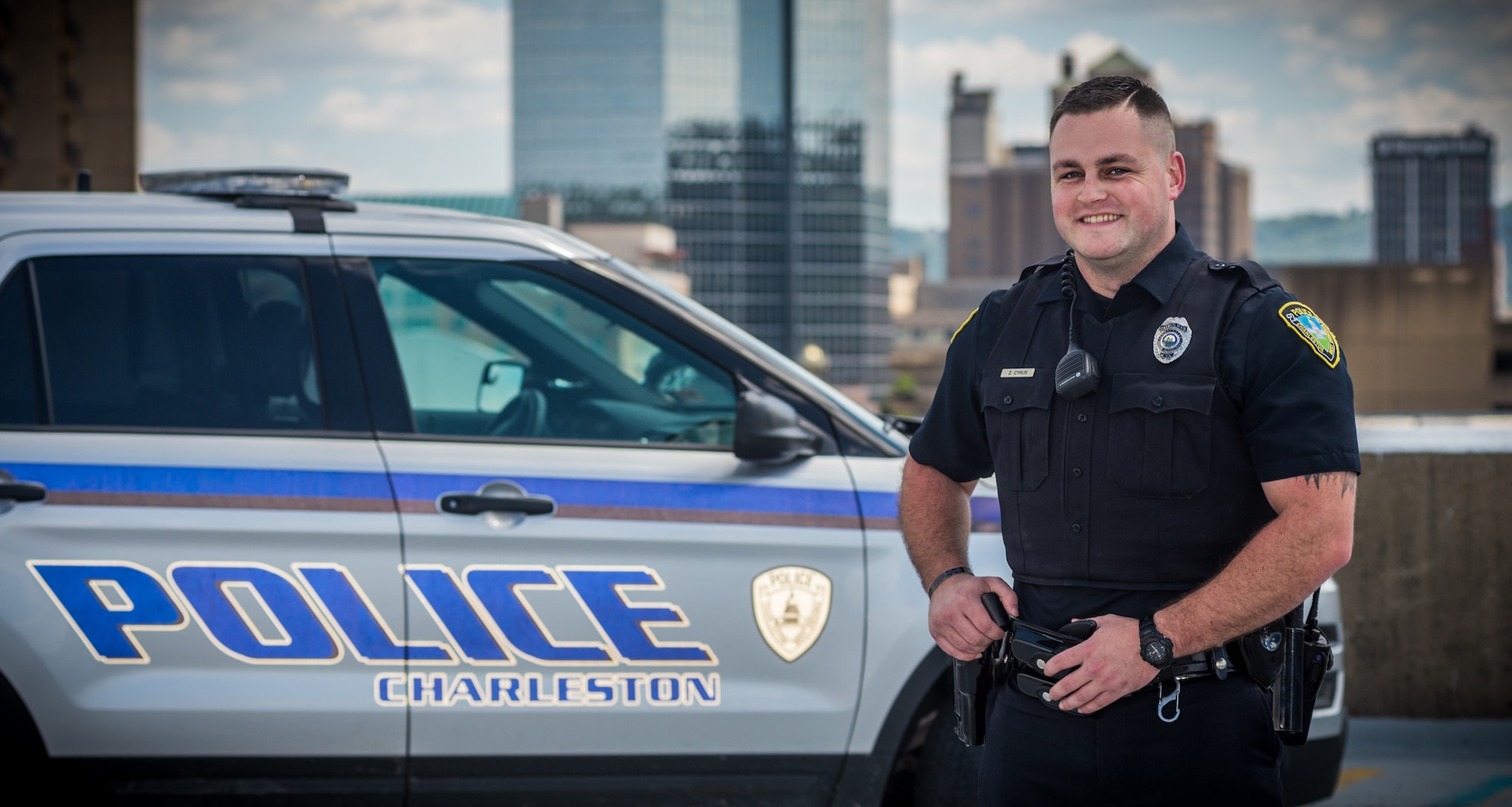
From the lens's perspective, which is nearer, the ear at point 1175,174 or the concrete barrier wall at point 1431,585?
the ear at point 1175,174

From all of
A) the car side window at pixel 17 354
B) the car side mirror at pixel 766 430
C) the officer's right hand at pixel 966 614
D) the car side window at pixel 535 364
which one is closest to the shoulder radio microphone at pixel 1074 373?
the officer's right hand at pixel 966 614

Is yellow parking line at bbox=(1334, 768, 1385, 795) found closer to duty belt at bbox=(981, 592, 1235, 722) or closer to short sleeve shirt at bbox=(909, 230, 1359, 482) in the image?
duty belt at bbox=(981, 592, 1235, 722)

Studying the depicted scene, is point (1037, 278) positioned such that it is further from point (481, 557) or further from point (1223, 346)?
point (481, 557)

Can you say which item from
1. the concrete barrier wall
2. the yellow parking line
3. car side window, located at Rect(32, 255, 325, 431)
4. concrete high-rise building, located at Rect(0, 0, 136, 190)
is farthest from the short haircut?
concrete high-rise building, located at Rect(0, 0, 136, 190)

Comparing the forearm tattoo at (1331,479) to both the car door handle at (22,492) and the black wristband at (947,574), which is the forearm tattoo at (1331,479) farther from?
the car door handle at (22,492)

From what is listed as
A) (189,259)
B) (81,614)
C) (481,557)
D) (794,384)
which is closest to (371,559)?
(481,557)

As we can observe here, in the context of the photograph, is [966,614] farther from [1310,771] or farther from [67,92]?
[67,92]

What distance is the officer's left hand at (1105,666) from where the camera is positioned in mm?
1902

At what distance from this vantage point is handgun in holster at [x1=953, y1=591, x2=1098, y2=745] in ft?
6.65

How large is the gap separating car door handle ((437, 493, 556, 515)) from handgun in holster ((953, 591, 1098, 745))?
111 cm

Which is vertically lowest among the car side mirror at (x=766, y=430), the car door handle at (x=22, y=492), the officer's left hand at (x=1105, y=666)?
the officer's left hand at (x=1105, y=666)

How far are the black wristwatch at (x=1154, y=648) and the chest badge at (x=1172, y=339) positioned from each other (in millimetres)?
378

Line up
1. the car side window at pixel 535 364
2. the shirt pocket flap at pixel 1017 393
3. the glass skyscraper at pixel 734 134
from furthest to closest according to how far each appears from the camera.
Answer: the glass skyscraper at pixel 734 134 → the car side window at pixel 535 364 → the shirt pocket flap at pixel 1017 393

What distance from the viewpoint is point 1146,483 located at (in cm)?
197
